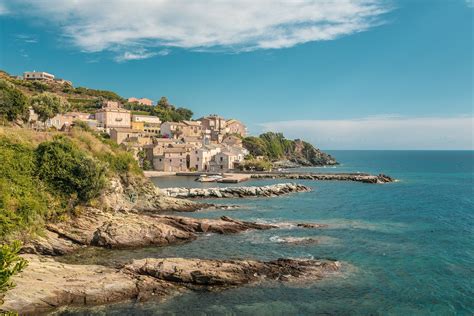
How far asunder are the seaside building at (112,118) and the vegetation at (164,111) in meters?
21.4

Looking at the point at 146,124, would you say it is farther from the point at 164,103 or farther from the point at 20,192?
the point at 20,192

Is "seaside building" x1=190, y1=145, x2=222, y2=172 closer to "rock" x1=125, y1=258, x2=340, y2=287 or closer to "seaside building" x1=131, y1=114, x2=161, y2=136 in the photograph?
"seaside building" x1=131, y1=114, x2=161, y2=136

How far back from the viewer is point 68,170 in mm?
31891

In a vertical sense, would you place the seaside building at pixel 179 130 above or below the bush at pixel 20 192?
above

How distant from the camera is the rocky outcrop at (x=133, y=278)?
18.2 meters

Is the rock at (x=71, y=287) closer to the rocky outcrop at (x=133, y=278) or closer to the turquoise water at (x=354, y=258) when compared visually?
the rocky outcrop at (x=133, y=278)

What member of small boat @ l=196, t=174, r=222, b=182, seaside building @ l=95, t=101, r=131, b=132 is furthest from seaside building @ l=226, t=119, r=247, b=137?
small boat @ l=196, t=174, r=222, b=182

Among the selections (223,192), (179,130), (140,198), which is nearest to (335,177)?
(223,192)

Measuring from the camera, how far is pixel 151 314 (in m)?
17.6

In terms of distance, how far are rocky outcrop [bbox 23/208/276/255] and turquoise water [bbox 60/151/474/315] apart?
147 centimetres

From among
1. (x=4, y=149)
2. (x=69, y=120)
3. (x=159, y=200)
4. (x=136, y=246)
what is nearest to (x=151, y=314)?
(x=136, y=246)

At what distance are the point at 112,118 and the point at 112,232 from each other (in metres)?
85.6

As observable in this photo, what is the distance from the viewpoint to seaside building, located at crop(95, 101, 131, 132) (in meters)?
106

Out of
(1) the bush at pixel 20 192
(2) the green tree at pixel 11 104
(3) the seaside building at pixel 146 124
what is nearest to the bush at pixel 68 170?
(1) the bush at pixel 20 192
